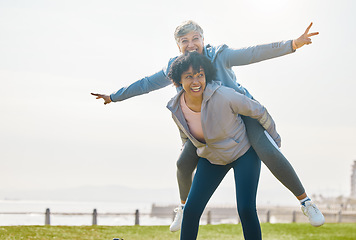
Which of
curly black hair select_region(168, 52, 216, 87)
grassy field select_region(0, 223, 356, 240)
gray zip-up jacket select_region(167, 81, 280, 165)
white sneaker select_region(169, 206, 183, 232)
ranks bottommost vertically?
grassy field select_region(0, 223, 356, 240)

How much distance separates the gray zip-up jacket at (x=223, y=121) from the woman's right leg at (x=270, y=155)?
0.06 meters

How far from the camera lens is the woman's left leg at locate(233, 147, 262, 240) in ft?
13.3

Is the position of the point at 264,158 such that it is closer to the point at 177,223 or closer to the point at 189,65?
the point at 189,65

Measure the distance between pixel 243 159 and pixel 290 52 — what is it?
103 cm

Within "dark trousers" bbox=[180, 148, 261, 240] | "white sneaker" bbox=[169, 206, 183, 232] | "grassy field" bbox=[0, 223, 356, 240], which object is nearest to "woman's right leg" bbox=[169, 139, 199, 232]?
"white sneaker" bbox=[169, 206, 183, 232]

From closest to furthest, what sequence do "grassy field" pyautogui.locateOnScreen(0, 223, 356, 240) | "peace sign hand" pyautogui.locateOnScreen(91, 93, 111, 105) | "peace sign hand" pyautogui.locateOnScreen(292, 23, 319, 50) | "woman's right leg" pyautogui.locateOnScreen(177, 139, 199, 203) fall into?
"peace sign hand" pyautogui.locateOnScreen(292, 23, 319, 50)
"woman's right leg" pyautogui.locateOnScreen(177, 139, 199, 203)
"peace sign hand" pyautogui.locateOnScreen(91, 93, 111, 105)
"grassy field" pyautogui.locateOnScreen(0, 223, 356, 240)

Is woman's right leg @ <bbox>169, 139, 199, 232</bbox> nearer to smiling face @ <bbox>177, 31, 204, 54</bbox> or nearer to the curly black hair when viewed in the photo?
the curly black hair

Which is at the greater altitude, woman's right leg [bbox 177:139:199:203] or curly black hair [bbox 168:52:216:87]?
curly black hair [bbox 168:52:216:87]

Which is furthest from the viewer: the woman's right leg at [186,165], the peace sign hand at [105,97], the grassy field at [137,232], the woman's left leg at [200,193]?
the grassy field at [137,232]

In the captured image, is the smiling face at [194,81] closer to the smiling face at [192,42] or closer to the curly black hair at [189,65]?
the curly black hair at [189,65]

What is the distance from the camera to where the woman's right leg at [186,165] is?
455 cm

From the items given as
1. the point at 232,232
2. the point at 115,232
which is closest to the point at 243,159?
the point at 115,232

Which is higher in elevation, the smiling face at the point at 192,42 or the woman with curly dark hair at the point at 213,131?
the smiling face at the point at 192,42

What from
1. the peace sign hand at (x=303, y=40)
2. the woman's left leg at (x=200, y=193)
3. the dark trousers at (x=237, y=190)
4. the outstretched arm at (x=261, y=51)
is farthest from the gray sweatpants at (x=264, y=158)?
the peace sign hand at (x=303, y=40)
